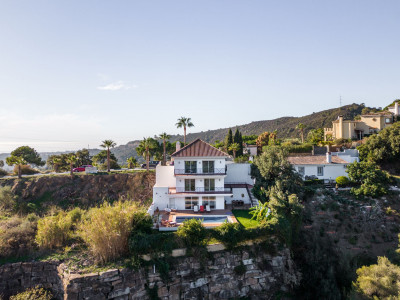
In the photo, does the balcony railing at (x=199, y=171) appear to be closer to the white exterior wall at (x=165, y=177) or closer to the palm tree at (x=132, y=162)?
the white exterior wall at (x=165, y=177)

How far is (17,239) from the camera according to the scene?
17250mm

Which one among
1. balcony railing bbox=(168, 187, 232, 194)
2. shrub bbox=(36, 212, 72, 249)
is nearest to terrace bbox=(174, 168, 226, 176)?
balcony railing bbox=(168, 187, 232, 194)

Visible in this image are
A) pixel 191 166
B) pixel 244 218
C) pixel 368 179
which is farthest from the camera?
pixel 368 179

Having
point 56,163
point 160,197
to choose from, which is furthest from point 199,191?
point 56,163

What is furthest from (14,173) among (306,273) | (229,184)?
(306,273)

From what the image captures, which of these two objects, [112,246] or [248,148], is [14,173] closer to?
[112,246]

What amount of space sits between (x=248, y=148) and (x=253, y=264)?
29292 millimetres

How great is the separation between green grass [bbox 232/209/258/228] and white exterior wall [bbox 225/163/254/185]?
5223mm

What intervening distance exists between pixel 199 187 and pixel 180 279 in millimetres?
9681

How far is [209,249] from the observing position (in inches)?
648

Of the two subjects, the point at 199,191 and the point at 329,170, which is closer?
the point at 199,191

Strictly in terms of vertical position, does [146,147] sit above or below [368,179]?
above

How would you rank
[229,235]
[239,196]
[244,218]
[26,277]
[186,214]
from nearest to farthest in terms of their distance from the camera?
[26,277], [229,235], [244,218], [186,214], [239,196]

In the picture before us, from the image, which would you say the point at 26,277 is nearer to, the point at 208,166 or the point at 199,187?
the point at 199,187
